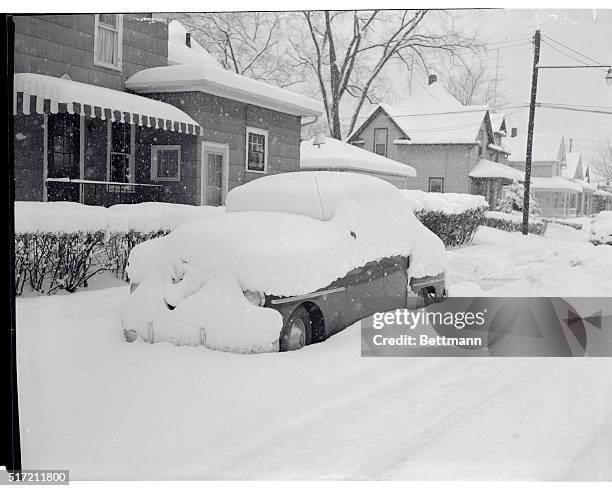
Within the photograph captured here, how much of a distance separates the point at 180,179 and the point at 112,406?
1.40 m

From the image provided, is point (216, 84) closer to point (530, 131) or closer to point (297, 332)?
point (297, 332)

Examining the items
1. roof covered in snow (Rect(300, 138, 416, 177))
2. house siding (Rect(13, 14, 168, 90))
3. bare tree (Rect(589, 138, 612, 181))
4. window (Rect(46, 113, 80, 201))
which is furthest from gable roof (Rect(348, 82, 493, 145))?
window (Rect(46, 113, 80, 201))

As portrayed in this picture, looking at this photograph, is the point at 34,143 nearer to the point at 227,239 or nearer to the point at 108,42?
the point at 108,42

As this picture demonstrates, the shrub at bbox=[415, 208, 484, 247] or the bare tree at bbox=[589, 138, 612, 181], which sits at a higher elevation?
the bare tree at bbox=[589, 138, 612, 181]

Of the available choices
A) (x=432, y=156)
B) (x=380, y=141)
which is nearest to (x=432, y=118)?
(x=432, y=156)

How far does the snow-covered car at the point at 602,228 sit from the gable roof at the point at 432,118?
0.80m

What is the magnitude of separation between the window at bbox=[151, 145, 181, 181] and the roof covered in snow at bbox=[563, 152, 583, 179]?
226cm

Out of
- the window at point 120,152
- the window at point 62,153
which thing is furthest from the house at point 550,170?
the window at point 62,153

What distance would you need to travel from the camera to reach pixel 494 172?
4.11 meters

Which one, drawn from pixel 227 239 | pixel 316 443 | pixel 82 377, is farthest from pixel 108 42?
pixel 316 443

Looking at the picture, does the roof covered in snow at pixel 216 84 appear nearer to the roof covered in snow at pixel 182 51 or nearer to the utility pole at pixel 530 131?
the roof covered in snow at pixel 182 51

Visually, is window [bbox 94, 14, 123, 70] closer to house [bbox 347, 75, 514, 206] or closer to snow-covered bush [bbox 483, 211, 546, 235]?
house [bbox 347, 75, 514, 206]

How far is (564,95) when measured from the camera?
410 cm

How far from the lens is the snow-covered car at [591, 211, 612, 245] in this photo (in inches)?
155
